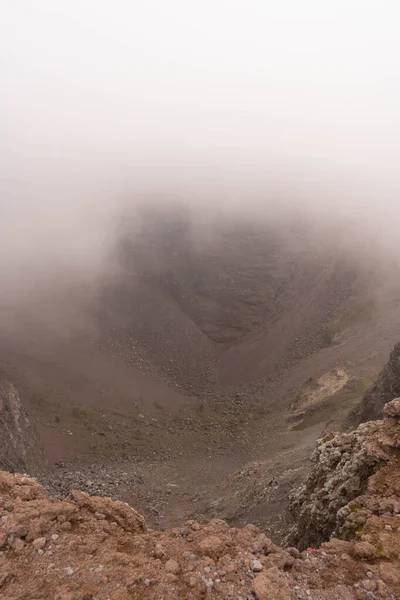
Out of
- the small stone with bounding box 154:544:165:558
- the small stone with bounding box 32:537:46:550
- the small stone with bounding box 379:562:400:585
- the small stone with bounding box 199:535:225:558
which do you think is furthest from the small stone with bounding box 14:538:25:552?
the small stone with bounding box 379:562:400:585

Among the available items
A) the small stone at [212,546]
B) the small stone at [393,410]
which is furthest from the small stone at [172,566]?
the small stone at [393,410]

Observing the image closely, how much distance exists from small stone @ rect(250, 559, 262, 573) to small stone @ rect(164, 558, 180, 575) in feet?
6.40

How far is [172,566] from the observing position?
984 cm

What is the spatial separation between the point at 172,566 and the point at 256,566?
220 centimetres

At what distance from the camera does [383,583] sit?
9.39 metres

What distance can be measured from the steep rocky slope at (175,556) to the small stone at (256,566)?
28mm

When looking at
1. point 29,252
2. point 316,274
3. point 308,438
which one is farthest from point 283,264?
point 29,252

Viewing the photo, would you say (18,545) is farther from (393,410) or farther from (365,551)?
(393,410)

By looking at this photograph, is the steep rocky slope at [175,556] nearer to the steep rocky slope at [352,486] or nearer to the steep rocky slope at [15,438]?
the steep rocky slope at [352,486]

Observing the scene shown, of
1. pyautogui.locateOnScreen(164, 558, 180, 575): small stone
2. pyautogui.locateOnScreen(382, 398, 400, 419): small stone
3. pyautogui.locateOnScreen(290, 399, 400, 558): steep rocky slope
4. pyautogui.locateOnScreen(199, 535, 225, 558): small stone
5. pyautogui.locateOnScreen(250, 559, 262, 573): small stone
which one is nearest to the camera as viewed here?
pyautogui.locateOnScreen(164, 558, 180, 575): small stone

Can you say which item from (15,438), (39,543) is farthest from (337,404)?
(39,543)

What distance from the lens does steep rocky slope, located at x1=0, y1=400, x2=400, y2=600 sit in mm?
9180

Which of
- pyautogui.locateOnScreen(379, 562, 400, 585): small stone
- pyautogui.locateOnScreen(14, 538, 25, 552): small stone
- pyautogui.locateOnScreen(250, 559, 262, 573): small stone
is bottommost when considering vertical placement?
pyautogui.locateOnScreen(379, 562, 400, 585): small stone

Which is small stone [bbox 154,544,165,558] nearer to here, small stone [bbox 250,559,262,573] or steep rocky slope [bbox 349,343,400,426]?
small stone [bbox 250,559,262,573]
